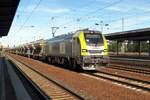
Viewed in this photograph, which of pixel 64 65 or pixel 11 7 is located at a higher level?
pixel 11 7

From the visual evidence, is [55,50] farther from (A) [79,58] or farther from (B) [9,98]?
(B) [9,98]

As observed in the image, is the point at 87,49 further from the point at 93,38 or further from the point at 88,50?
the point at 93,38

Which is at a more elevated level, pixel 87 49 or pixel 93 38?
pixel 93 38

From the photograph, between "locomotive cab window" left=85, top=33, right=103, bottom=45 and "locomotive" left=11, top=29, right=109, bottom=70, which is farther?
"locomotive cab window" left=85, top=33, right=103, bottom=45

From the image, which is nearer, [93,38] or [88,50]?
[88,50]

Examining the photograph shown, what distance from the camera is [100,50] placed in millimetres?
24969

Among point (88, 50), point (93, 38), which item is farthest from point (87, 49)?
point (93, 38)

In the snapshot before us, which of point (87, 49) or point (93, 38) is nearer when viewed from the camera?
point (87, 49)

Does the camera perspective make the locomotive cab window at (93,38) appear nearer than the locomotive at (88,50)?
No

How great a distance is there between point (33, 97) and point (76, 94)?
181 centimetres

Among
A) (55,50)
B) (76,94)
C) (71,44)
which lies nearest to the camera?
(76,94)

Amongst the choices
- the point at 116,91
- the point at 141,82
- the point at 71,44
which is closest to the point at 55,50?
the point at 71,44

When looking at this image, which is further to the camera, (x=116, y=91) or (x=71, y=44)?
(x=71, y=44)

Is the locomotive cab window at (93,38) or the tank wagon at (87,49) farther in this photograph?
the locomotive cab window at (93,38)
